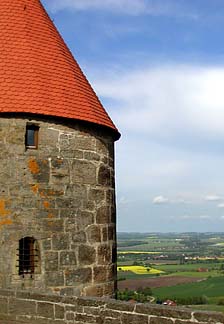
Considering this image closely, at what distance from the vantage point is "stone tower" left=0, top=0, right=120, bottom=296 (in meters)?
6.10

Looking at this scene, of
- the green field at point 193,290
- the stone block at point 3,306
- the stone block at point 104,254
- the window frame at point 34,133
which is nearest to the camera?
the stone block at point 3,306

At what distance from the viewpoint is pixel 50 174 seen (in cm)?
638

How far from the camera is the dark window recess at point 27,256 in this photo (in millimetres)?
6062

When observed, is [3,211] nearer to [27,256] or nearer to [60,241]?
[27,256]

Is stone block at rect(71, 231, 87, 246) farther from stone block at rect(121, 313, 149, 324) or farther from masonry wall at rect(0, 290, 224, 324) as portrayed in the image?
stone block at rect(121, 313, 149, 324)

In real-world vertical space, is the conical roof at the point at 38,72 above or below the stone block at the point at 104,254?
above

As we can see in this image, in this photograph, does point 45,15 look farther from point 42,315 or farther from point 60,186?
point 42,315

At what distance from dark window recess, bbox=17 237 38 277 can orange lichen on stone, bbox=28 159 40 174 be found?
0.94 m

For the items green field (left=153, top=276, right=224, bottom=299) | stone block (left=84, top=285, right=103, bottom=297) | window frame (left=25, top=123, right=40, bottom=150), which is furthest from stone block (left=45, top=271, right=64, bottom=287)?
green field (left=153, top=276, right=224, bottom=299)

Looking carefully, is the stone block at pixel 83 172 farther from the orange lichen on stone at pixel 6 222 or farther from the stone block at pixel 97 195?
the orange lichen on stone at pixel 6 222

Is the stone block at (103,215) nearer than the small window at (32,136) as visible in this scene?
No

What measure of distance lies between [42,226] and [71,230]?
468mm

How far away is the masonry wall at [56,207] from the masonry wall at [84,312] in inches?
30.1

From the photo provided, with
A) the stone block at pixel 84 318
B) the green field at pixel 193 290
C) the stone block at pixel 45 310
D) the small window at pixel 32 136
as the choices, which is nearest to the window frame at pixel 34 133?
the small window at pixel 32 136
